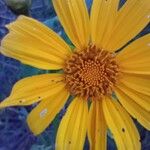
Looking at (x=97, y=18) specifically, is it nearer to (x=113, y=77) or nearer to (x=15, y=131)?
(x=113, y=77)

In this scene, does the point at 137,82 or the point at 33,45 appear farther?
the point at 137,82

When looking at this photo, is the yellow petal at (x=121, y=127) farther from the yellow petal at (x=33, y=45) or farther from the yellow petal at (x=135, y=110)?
the yellow petal at (x=33, y=45)

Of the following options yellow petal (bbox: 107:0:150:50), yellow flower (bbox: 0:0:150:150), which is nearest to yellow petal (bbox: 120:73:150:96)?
yellow flower (bbox: 0:0:150:150)

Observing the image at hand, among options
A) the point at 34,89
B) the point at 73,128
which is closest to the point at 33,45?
the point at 34,89

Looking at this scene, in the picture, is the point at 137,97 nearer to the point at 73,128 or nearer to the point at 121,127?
the point at 121,127

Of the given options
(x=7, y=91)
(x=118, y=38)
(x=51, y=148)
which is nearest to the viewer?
(x=118, y=38)

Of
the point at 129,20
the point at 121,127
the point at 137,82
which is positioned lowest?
the point at 121,127

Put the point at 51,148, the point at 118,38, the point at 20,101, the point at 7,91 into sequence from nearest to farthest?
the point at 20,101
the point at 118,38
the point at 51,148
the point at 7,91

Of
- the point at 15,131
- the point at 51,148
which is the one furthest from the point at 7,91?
the point at 51,148
